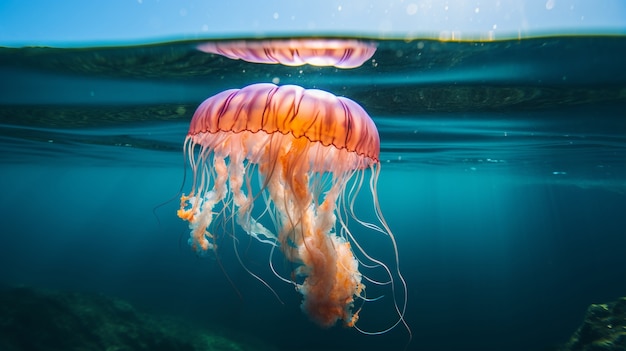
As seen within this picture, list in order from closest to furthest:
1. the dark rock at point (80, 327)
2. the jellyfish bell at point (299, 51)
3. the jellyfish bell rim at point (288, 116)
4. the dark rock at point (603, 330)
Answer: the jellyfish bell rim at point (288, 116) < the jellyfish bell at point (299, 51) < the dark rock at point (603, 330) < the dark rock at point (80, 327)

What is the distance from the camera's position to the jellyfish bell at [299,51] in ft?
12.2

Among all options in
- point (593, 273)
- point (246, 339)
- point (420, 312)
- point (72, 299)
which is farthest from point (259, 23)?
point (593, 273)

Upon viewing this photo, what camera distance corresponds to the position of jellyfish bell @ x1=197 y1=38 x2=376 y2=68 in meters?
3.72

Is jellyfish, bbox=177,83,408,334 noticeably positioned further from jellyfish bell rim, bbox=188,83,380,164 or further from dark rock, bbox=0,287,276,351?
dark rock, bbox=0,287,276,351

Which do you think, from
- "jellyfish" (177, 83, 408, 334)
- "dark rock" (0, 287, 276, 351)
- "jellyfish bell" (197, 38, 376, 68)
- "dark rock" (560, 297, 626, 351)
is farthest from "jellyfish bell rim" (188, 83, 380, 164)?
"dark rock" (0, 287, 276, 351)

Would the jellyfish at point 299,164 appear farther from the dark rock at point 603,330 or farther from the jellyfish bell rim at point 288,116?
the dark rock at point 603,330

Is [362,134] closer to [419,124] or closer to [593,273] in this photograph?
[419,124]

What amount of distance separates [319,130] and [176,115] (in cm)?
575

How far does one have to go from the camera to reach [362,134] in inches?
96.7

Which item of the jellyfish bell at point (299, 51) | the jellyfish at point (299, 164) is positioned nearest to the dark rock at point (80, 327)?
the jellyfish bell at point (299, 51)

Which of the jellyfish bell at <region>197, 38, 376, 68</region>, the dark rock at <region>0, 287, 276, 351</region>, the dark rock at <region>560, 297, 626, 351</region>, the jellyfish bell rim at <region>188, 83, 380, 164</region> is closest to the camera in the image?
the jellyfish bell rim at <region>188, 83, 380, 164</region>

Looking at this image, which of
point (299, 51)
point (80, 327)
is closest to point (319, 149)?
point (299, 51)

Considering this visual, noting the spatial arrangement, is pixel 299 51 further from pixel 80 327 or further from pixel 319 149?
pixel 80 327

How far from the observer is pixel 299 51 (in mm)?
3939
